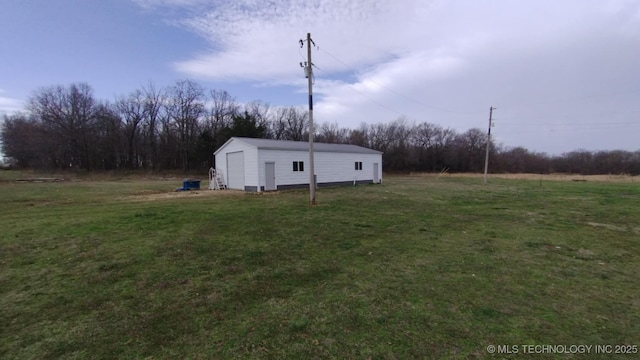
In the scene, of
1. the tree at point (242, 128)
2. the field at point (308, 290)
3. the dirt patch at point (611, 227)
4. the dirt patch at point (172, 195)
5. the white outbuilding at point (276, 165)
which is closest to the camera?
the field at point (308, 290)

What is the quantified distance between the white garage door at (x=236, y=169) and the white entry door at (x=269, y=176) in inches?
81.7

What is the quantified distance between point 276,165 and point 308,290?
54.6 ft

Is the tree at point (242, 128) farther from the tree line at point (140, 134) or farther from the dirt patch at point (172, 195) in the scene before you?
the dirt patch at point (172, 195)

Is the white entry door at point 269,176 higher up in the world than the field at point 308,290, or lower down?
higher up

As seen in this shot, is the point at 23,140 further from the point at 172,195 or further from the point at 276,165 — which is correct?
the point at 276,165

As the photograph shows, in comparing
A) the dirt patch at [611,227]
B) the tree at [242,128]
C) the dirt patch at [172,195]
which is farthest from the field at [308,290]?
the tree at [242,128]

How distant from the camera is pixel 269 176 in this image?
66.4 ft

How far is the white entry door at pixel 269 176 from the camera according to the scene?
20000mm

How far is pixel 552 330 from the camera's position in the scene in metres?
3.31

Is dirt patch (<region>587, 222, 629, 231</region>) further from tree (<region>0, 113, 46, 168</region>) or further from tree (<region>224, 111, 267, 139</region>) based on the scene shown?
tree (<region>0, 113, 46, 168</region>)

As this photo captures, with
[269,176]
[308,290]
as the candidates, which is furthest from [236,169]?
[308,290]

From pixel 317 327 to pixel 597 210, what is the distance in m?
14.7

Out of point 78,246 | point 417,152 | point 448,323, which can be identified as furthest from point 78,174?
point 417,152

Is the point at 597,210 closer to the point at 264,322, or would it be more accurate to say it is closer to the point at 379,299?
the point at 379,299
